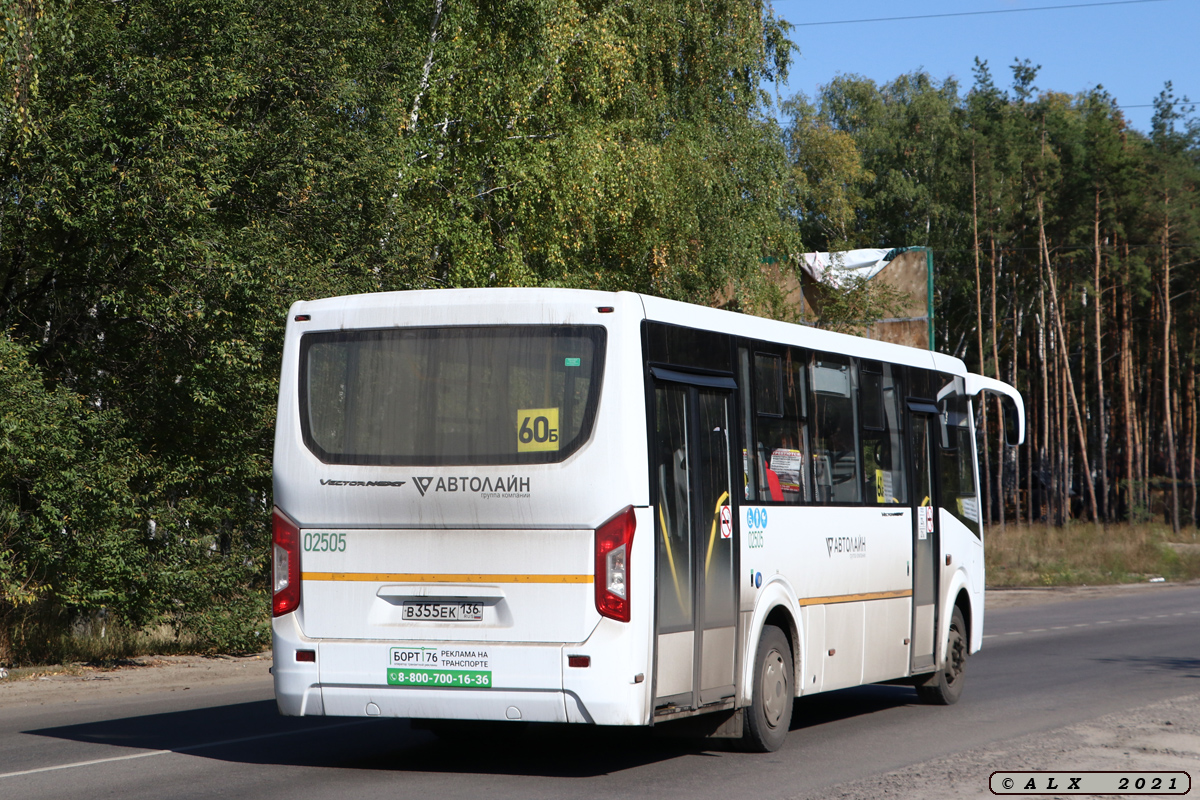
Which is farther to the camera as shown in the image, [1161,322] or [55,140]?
[1161,322]

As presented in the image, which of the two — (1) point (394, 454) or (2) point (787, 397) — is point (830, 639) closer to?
(2) point (787, 397)

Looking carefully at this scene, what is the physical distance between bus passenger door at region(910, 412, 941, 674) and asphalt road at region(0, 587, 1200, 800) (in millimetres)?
606

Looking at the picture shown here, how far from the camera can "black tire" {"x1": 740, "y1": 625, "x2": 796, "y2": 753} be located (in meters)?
9.81

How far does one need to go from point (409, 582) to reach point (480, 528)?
587 millimetres

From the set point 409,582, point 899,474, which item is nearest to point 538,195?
point 899,474

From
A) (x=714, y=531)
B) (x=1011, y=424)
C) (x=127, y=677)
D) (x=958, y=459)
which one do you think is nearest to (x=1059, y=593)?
(x=1011, y=424)

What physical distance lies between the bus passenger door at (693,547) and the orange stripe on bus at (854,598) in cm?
123

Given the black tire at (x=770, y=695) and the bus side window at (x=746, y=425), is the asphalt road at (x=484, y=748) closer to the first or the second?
the black tire at (x=770, y=695)

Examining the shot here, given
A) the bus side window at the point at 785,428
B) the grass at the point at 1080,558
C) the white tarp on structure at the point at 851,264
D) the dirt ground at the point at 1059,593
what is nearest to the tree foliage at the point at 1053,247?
the grass at the point at 1080,558

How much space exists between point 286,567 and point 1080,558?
3704 cm

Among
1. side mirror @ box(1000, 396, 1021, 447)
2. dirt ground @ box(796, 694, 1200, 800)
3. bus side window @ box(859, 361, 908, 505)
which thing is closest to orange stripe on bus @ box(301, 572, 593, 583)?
dirt ground @ box(796, 694, 1200, 800)

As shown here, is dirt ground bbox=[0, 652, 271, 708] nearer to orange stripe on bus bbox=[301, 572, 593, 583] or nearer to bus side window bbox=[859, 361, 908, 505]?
orange stripe on bus bbox=[301, 572, 593, 583]

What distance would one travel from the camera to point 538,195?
23.4 metres

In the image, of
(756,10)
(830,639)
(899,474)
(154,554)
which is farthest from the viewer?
(756,10)
